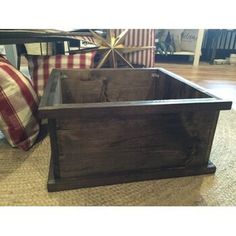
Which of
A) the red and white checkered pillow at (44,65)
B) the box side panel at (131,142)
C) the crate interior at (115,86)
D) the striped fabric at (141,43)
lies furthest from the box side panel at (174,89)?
the striped fabric at (141,43)

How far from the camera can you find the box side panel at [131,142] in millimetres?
676

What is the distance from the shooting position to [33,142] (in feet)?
3.14

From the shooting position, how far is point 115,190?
72cm

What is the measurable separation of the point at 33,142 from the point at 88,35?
1.03 metres

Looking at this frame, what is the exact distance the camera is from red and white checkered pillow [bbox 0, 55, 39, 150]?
0.84 metres

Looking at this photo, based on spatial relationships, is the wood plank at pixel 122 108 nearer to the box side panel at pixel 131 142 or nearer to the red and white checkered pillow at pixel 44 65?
the box side panel at pixel 131 142

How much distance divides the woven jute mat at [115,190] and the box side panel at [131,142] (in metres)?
0.06
